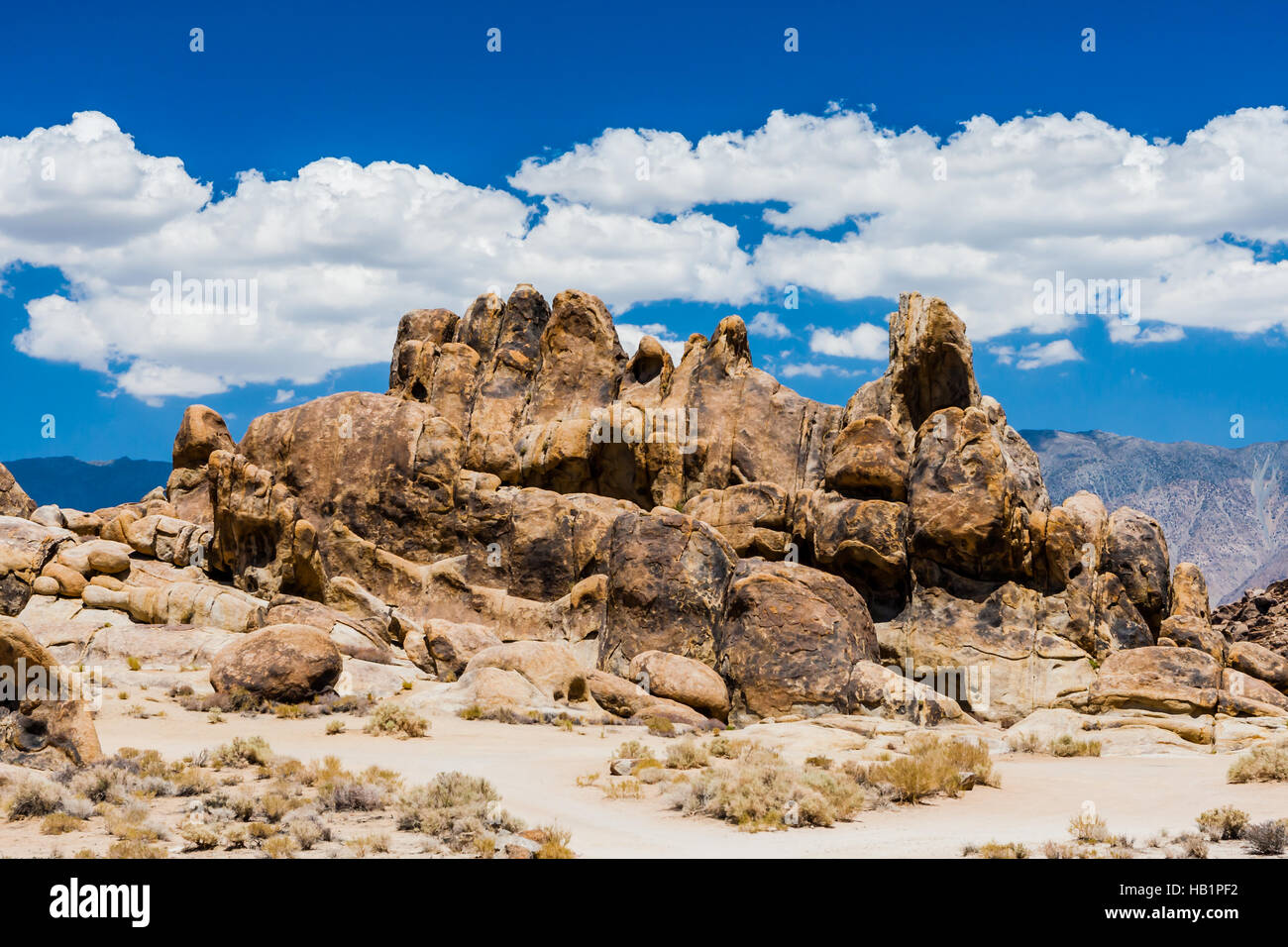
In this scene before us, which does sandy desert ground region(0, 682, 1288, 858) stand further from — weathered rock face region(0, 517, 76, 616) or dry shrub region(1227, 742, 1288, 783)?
weathered rock face region(0, 517, 76, 616)

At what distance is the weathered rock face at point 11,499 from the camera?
4069 centimetres

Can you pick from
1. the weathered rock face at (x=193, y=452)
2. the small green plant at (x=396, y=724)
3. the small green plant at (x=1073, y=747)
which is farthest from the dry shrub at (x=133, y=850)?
the weathered rock face at (x=193, y=452)

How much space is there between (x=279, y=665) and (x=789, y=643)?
11654 mm

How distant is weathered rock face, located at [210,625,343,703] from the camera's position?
25328 millimetres

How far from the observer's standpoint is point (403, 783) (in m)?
16.1

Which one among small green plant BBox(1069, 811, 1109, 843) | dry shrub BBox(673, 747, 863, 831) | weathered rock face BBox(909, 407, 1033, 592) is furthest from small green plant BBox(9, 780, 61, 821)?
weathered rock face BBox(909, 407, 1033, 592)

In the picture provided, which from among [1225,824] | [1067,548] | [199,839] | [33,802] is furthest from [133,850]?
[1067,548]

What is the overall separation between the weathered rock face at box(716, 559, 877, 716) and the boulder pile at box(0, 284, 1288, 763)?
0.07 meters

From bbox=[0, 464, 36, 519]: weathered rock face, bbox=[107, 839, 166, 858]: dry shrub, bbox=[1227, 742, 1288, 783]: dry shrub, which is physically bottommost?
bbox=[1227, 742, 1288, 783]: dry shrub

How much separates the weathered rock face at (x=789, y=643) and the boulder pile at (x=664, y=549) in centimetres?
7

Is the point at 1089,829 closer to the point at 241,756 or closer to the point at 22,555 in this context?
the point at 241,756

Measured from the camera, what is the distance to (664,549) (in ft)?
105
